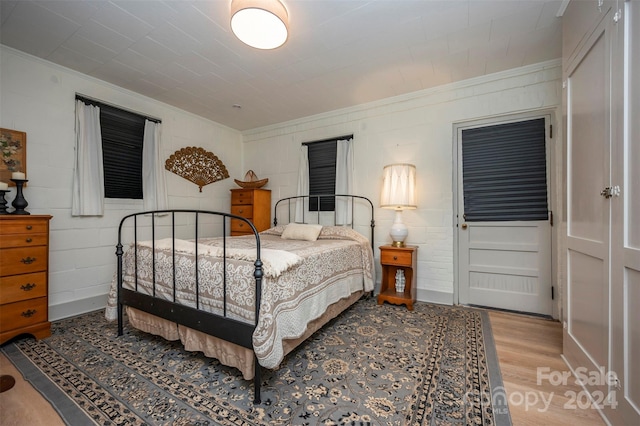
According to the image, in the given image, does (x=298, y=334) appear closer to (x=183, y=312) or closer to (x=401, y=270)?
(x=183, y=312)

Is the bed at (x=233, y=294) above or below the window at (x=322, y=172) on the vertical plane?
below

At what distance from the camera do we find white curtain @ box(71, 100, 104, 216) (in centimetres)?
269

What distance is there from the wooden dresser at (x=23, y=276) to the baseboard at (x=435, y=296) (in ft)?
11.9

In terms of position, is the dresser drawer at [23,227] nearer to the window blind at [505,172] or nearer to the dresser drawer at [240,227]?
the dresser drawer at [240,227]

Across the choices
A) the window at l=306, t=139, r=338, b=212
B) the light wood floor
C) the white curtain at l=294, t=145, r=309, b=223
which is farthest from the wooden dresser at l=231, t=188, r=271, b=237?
the light wood floor

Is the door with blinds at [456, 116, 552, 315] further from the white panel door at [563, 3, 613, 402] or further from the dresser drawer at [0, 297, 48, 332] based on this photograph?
the dresser drawer at [0, 297, 48, 332]

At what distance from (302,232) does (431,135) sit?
1939 mm

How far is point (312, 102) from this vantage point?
3453 mm

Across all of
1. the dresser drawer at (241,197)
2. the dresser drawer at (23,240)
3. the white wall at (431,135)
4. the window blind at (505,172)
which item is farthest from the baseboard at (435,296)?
the dresser drawer at (23,240)

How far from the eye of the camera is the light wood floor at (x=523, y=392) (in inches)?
51.0

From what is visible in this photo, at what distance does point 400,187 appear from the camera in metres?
2.93

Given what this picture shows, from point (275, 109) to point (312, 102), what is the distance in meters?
0.57

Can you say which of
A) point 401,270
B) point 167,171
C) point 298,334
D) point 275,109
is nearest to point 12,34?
point 167,171

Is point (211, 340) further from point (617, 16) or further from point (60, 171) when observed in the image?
point (617, 16)
